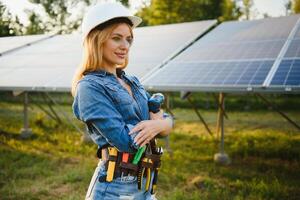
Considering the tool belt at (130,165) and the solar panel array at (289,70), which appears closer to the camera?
the tool belt at (130,165)

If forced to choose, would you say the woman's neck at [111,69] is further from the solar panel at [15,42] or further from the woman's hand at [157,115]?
the solar panel at [15,42]

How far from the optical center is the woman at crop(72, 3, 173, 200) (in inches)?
76.6

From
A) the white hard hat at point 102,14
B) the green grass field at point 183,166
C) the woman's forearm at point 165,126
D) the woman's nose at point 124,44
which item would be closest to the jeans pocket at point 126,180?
the woman's forearm at point 165,126

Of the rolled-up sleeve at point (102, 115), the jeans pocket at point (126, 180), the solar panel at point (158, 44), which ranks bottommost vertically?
the solar panel at point (158, 44)

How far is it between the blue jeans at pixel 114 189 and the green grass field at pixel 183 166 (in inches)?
127

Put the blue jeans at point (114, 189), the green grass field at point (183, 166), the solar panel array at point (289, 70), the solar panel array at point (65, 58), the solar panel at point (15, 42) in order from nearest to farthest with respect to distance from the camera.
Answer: the blue jeans at point (114, 189) < the solar panel array at point (289, 70) < the green grass field at point (183, 166) < the solar panel array at point (65, 58) < the solar panel at point (15, 42)

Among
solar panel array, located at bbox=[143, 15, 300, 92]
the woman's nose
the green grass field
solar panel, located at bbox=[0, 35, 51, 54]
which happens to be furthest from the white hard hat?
solar panel, located at bbox=[0, 35, 51, 54]

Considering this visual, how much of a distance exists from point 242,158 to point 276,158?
73cm

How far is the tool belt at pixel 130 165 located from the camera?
204cm

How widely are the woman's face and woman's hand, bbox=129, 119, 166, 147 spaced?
44cm

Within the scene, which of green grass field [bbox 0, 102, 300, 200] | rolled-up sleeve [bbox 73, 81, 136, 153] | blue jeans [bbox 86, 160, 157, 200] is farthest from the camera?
green grass field [bbox 0, 102, 300, 200]

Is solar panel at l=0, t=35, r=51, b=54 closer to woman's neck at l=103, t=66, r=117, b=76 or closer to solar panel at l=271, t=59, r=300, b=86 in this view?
solar panel at l=271, t=59, r=300, b=86

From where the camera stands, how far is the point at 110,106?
197 centimetres

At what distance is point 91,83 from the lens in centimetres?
200
